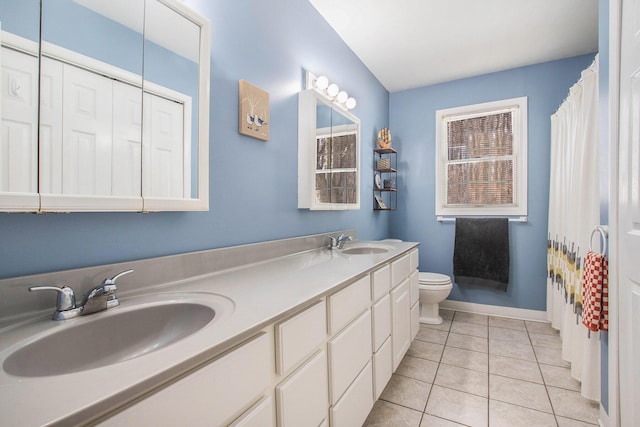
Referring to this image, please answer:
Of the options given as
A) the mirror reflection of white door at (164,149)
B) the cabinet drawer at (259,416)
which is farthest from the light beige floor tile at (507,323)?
the mirror reflection of white door at (164,149)

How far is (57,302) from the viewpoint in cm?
78

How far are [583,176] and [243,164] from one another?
2059mm

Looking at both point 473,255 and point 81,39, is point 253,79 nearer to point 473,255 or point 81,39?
point 81,39

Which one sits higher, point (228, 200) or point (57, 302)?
point (228, 200)

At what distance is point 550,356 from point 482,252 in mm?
1062

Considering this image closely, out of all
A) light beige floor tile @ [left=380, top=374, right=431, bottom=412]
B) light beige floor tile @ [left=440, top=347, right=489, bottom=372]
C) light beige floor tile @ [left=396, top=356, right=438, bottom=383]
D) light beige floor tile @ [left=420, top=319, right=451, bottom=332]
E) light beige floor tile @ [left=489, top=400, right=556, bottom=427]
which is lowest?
light beige floor tile @ [left=380, top=374, right=431, bottom=412]

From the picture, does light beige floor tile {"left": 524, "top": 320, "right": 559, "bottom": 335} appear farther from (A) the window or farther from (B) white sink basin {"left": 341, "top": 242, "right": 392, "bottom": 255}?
(B) white sink basin {"left": 341, "top": 242, "right": 392, "bottom": 255}

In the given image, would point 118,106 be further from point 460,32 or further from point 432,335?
point 432,335

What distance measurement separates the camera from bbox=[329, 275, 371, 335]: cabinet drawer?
113 centimetres

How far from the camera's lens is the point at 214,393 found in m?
0.64

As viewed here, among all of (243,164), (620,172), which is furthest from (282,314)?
(620,172)

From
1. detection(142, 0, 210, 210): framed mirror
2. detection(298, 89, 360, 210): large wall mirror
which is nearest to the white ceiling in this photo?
detection(298, 89, 360, 210): large wall mirror

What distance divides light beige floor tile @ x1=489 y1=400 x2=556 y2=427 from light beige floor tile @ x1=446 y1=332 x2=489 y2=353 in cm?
70

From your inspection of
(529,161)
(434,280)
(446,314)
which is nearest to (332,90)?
(434,280)
